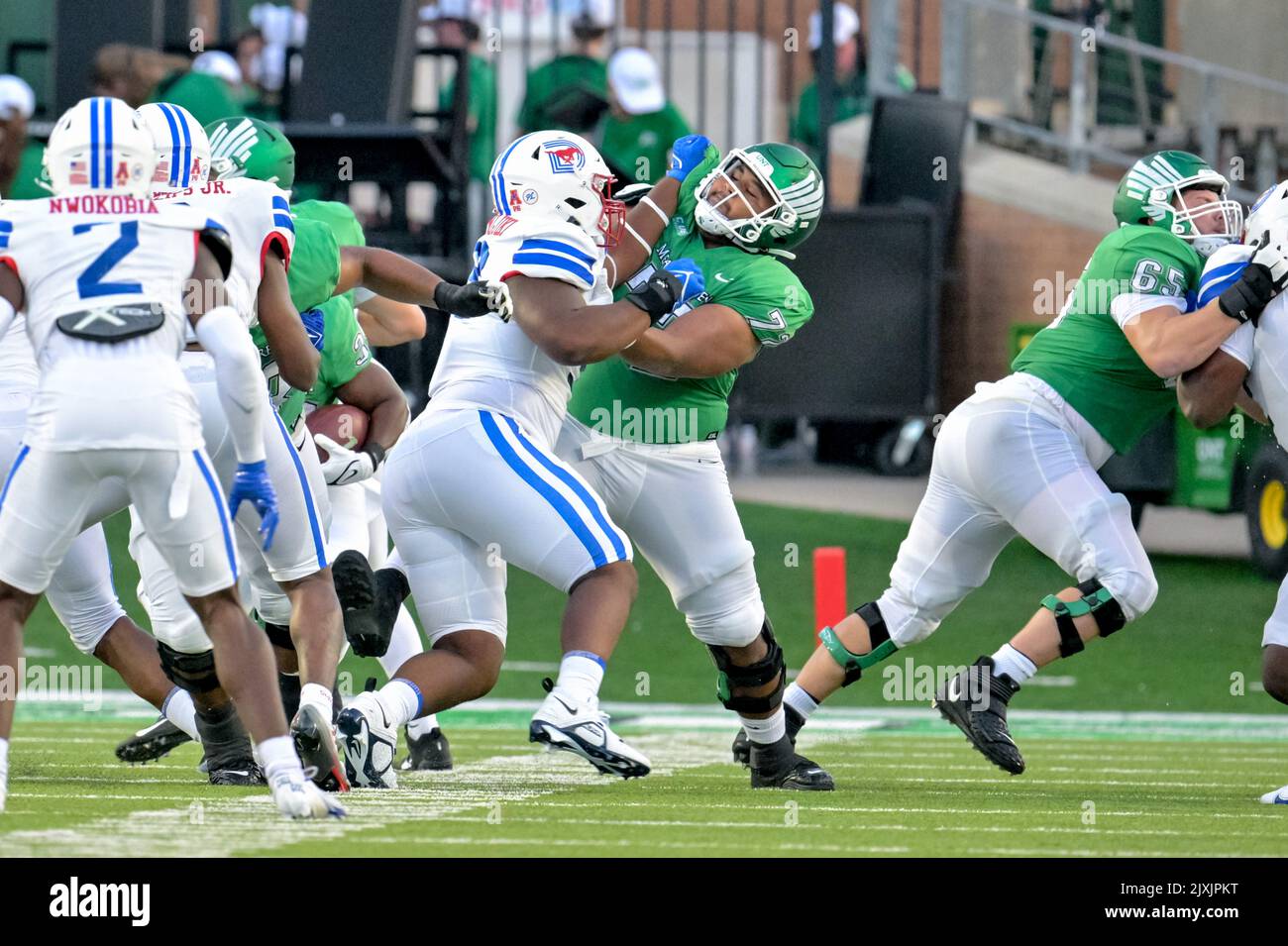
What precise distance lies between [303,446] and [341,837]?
84.7 inches

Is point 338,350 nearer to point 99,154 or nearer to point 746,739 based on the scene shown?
point 746,739

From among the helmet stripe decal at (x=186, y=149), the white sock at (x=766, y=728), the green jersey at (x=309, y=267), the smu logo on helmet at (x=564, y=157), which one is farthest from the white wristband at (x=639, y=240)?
the white sock at (x=766, y=728)

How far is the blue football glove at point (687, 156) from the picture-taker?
22.7ft

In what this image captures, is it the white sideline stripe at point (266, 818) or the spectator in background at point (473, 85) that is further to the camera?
the spectator in background at point (473, 85)

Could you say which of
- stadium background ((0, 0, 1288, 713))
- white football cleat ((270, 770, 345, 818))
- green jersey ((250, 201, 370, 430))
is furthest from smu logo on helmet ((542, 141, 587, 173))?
stadium background ((0, 0, 1288, 713))

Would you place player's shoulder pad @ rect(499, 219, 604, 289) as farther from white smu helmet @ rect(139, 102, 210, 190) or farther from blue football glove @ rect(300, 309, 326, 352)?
blue football glove @ rect(300, 309, 326, 352)

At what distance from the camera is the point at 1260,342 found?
6461 mm

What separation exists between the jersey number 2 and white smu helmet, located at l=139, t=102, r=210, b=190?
85 cm

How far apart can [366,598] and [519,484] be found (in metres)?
0.88

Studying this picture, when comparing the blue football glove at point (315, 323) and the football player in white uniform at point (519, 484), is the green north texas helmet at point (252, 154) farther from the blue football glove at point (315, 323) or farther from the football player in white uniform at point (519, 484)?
the football player in white uniform at point (519, 484)

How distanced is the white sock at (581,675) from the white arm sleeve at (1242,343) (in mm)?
1950

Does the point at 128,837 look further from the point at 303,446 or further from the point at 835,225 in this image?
the point at 835,225
